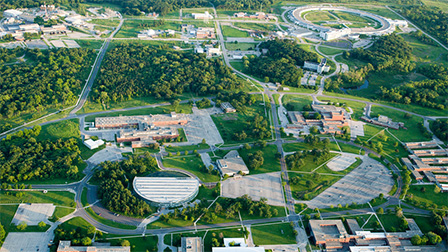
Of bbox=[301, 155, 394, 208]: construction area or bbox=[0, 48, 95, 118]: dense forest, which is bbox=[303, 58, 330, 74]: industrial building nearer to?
bbox=[301, 155, 394, 208]: construction area

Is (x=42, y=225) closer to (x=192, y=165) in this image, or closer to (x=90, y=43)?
(x=192, y=165)

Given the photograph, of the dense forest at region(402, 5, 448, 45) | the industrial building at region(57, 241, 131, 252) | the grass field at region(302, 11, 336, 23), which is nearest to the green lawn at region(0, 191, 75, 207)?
the industrial building at region(57, 241, 131, 252)

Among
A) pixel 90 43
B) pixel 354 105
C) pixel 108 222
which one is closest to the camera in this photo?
pixel 108 222

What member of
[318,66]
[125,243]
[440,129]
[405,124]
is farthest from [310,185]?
[318,66]

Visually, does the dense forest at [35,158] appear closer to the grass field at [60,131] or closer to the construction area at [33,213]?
the grass field at [60,131]

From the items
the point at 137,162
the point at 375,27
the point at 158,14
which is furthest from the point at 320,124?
the point at 158,14
